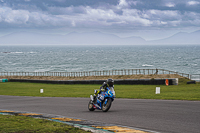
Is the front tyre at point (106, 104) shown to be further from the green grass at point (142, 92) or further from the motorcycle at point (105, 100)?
the green grass at point (142, 92)

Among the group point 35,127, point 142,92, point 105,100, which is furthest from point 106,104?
point 142,92

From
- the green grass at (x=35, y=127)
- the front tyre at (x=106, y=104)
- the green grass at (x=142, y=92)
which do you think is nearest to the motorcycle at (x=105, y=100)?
the front tyre at (x=106, y=104)

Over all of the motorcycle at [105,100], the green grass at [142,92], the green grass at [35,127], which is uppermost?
the motorcycle at [105,100]

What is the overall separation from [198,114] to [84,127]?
15.5 ft

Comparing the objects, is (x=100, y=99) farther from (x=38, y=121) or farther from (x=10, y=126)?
(x=10, y=126)

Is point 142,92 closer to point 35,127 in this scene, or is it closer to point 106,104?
point 106,104

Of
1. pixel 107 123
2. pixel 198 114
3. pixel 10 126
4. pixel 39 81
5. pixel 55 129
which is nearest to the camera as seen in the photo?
pixel 55 129

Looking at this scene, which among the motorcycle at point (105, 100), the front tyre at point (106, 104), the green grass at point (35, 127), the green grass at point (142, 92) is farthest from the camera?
the green grass at point (142, 92)

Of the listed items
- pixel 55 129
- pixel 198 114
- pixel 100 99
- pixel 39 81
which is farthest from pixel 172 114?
pixel 39 81

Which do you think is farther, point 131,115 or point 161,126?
point 131,115

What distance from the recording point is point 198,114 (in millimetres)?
11398

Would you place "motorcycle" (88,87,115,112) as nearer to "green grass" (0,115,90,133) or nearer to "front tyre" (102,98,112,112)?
"front tyre" (102,98,112,112)

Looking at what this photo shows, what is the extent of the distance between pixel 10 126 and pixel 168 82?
29526 mm

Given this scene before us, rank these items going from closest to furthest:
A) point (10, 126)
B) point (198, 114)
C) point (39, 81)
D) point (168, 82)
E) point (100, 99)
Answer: point (10, 126)
point (198, 114)
point (100, 99)
point (168, 82)
point (39, 81)
